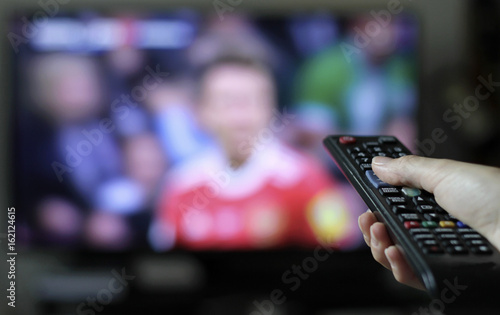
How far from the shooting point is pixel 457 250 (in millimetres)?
654

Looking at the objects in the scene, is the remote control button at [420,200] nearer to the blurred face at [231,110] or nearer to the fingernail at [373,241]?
the fingernail at [373,241]

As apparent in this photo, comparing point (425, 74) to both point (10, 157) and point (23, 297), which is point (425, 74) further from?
point (23, 297)

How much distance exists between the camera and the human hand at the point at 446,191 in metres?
0.73

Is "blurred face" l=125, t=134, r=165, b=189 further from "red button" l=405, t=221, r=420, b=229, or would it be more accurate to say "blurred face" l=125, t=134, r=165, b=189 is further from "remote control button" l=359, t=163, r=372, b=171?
"red button" l=405, t=221, r=420, b=229

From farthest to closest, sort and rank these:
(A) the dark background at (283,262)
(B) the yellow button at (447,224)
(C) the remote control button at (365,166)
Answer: (A) the dark background at (283,262)
(C) the remote control button at (365,166)
(B) the yellow button at (447,224)

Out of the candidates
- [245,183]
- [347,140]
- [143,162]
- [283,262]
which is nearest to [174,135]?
[143,162]

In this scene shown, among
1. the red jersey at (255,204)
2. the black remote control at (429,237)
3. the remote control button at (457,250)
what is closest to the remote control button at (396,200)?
the black remote control at (429,237)

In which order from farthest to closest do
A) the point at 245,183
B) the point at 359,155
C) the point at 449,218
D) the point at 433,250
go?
the point at 245,183, the point at 359,155, the point at 449,218, the point at 433,250

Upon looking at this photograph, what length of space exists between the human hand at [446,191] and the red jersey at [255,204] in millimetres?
760

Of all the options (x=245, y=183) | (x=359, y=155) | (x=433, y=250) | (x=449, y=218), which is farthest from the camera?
(x=245, y=183)

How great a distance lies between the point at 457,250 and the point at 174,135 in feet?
3.46

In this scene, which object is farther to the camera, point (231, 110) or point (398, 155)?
point (231, 110)

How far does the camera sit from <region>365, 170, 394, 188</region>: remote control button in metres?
0.78

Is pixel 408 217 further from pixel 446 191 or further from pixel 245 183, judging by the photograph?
pixel 245 183
